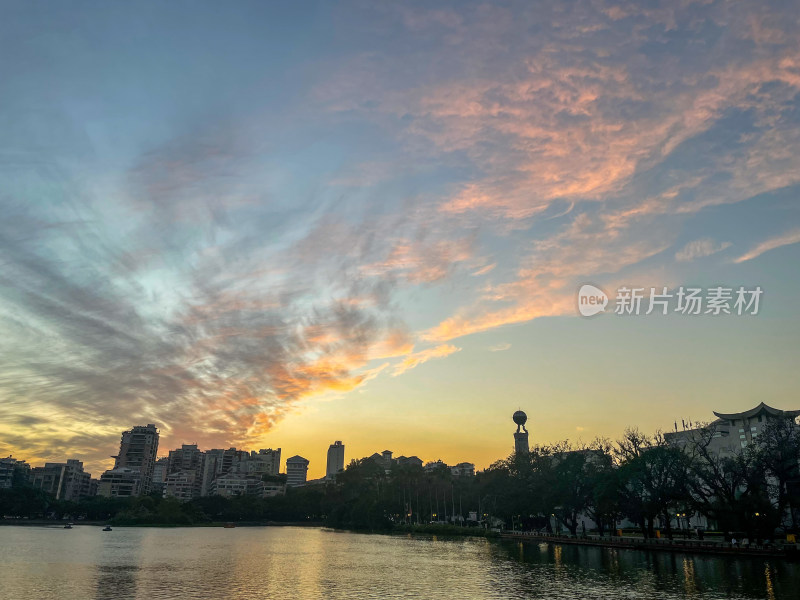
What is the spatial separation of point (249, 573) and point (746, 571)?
43.4 metres

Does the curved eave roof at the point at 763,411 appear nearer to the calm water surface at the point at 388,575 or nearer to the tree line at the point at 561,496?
the tree line at the point at 561,496

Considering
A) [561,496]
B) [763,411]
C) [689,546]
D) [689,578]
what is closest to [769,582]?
[689,578]

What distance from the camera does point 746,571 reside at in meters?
46.8

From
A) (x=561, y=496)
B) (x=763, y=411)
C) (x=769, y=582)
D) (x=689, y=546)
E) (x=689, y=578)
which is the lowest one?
(x=689, y=578)

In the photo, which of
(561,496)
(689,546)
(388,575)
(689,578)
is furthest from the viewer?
(561,496)

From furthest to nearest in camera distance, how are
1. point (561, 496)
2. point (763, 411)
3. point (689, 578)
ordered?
point (763, 411), point (561, 496), point (689, 578)

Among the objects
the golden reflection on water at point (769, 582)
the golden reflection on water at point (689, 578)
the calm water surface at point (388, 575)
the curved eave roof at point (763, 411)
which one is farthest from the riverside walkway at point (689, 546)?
the curved eave roof at point (763, 411)

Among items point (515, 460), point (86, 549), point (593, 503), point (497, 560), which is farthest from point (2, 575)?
point (515, 460)

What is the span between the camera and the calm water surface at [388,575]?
40.0m

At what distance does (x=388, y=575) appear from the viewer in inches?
2060

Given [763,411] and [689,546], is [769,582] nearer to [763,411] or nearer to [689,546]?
[689,546]

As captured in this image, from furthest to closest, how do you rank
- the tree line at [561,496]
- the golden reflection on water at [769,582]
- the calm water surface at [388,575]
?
the tree line at [561,496] < the calm water surface at [388,575] < the golden reflection on water at [769,582]

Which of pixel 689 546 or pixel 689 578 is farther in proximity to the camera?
pixel 689 546

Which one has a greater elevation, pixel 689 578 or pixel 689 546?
pixel 689 546
